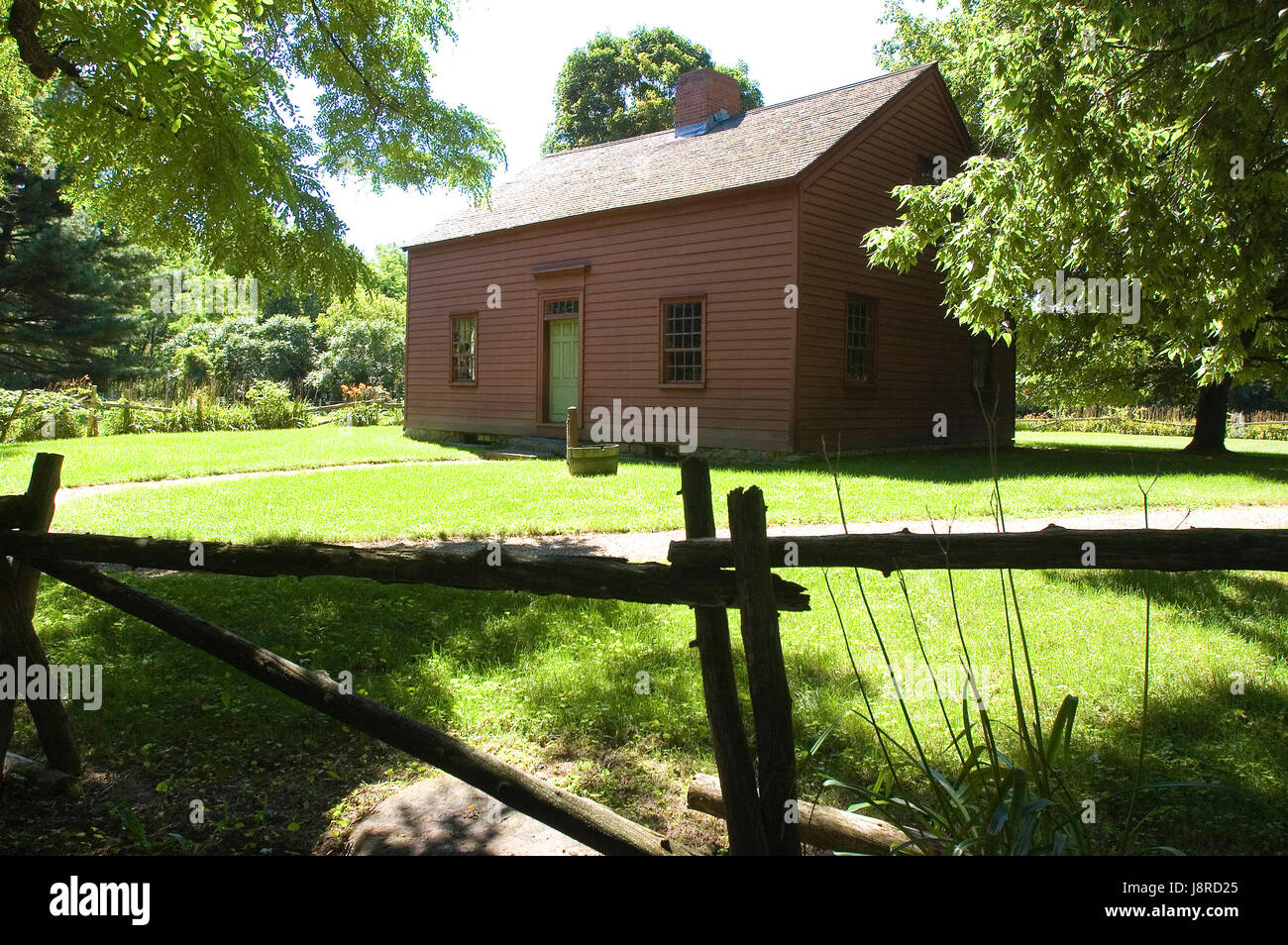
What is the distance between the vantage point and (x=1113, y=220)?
7.20m

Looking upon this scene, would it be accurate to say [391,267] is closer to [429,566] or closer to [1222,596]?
[1222,596]

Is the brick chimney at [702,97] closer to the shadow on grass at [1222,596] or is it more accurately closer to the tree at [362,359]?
the shadow on grass at [1222,596]

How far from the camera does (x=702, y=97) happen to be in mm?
19625

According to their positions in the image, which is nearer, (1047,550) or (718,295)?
(1047,550)

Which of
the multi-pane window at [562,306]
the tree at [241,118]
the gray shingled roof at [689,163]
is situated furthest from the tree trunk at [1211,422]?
the tree at [241,118]

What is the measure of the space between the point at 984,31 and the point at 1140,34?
33.2ft

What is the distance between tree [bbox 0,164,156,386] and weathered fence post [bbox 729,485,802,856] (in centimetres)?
2737

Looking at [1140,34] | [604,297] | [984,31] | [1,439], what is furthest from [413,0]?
[1,439]

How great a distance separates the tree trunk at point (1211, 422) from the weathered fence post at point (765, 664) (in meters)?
20.0

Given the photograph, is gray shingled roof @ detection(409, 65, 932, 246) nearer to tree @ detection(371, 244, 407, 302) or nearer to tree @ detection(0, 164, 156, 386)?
tree @ detection(0, 164, 156, 386)

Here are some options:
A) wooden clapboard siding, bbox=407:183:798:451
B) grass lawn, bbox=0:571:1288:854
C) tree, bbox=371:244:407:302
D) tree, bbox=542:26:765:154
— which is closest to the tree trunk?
wooden clapboard siding, bbox=407:183:798:451

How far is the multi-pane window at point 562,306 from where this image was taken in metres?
17.8

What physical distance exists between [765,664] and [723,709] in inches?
10.4

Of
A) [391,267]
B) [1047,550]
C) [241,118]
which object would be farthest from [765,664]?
[391,267]
